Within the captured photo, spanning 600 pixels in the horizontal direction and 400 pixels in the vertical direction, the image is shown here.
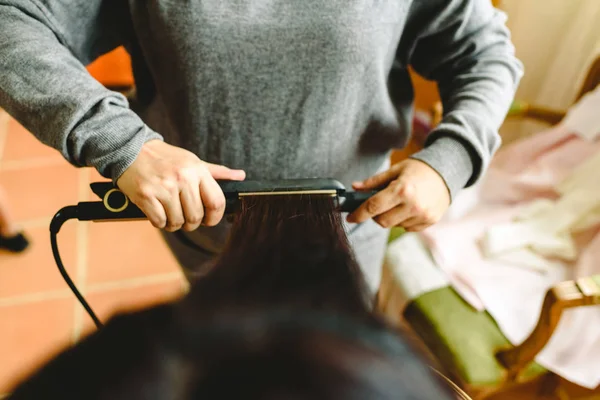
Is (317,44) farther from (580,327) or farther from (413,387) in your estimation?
(580,327)

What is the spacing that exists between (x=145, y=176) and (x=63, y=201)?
132 cm

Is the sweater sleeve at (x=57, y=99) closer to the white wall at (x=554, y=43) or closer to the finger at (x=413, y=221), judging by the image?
the finger at (x=413, y=221)

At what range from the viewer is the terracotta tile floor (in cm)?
129

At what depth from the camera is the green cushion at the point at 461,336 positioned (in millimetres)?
834

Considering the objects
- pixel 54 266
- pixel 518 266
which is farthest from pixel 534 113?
pixel 54 266

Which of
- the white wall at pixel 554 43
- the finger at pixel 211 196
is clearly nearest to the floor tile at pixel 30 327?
the finger at pixel 211 196

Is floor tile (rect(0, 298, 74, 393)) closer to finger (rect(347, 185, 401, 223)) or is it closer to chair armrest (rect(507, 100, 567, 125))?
finger (rect(347, 185, 401, 223))

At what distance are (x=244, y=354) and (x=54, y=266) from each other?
1.38 metres

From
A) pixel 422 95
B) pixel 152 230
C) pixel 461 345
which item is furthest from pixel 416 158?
pixel 152 230

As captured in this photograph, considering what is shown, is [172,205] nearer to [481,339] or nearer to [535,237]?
[481,339]

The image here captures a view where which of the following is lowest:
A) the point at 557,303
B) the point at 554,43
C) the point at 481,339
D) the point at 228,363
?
the point at 481,339

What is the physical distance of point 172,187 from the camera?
422 millimetres

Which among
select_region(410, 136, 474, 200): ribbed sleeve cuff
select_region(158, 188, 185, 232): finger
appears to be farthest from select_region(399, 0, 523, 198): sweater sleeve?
select_region(158, 188, 185, 232): finger

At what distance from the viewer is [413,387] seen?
0.74 ft
